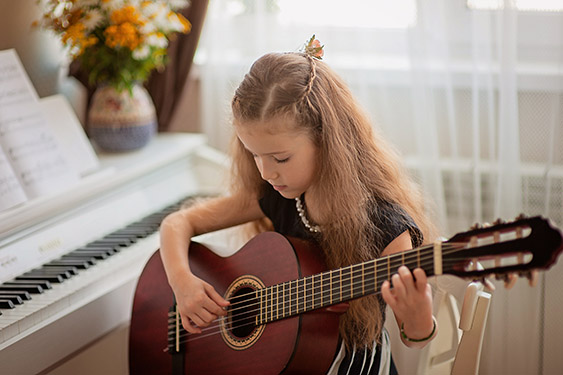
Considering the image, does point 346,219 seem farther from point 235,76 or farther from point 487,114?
point 235,76

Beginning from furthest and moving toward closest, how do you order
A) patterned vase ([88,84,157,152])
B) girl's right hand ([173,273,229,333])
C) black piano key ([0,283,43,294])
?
patterned vase ([88,84,157,152]) → black piano key ([0,283,43,294]) → girl's right hand ([173,273,229,333])

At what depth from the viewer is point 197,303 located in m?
1.33

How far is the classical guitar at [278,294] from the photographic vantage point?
0.94 m

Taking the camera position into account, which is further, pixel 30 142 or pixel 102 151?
pixel 102 151

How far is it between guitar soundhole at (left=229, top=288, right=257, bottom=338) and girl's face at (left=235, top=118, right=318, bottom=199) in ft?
0.77

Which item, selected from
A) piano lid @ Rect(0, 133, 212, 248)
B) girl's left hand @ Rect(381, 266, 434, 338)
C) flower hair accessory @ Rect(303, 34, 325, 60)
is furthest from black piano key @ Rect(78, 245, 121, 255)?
girl's left hand @ Rect(381, 266, 434, 338)

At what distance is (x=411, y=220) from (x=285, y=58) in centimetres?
39

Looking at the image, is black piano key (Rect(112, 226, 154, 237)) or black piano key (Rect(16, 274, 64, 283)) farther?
black piano key (Rect(112, 226, 154, 237))

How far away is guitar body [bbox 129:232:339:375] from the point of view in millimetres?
1198

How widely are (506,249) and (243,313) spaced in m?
0.57

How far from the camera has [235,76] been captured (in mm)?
2275

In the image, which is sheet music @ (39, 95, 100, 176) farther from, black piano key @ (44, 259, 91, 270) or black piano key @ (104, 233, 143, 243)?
black piano key @ (44, 259, 91, 270)

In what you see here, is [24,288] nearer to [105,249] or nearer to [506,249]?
[105,249]

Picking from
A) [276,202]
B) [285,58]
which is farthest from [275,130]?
[276,202]
